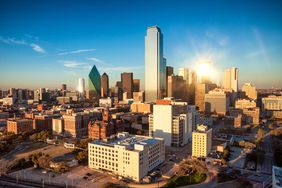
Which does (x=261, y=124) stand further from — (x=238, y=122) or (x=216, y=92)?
(x=216, y=92)

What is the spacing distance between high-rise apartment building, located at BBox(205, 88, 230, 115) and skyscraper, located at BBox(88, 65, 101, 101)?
42641mm

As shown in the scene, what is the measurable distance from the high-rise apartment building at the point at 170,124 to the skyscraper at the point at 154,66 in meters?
40.8

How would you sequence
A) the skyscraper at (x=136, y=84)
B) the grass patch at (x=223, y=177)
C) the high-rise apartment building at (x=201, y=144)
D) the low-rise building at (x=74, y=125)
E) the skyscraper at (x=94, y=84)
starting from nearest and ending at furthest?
the grass patch at (x=223, y=177), the high-rise apartment building at (x=201, y=144), the low-rise building at (x=74, y=125), the skyscraper at (x=94, y=84), the skyscraper at (x=136, y=84)

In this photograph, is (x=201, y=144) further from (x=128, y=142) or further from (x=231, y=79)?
(x=231, y=79)

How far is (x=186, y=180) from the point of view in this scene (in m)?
15.5

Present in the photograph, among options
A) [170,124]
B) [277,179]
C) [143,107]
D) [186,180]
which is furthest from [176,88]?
[277,179]

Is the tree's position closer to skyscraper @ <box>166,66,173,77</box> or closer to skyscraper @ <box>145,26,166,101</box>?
skyscraper @ <box>145,26,166,101</box>

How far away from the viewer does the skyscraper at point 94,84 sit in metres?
82.9

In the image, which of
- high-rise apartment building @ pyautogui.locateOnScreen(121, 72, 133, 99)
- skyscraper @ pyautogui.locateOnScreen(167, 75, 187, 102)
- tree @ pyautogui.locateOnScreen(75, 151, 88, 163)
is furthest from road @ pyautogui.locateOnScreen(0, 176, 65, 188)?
high-rise apartment building @ pyautogui.locateOnScreen(121, 72, 133, 99)

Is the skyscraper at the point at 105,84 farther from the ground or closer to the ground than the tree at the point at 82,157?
farther from the ground

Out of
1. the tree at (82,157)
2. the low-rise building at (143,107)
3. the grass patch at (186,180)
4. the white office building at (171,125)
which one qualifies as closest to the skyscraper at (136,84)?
the low-rise building at (143,107)

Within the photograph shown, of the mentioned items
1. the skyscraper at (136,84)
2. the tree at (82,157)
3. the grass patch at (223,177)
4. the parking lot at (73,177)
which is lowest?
the parking lot at (73,177)

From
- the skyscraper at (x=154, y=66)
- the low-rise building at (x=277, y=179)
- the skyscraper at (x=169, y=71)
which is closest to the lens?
the low-rise building at (x=277, y=179)

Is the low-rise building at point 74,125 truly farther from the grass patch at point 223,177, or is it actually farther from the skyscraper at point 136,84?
the skyscraper at point 136,84
